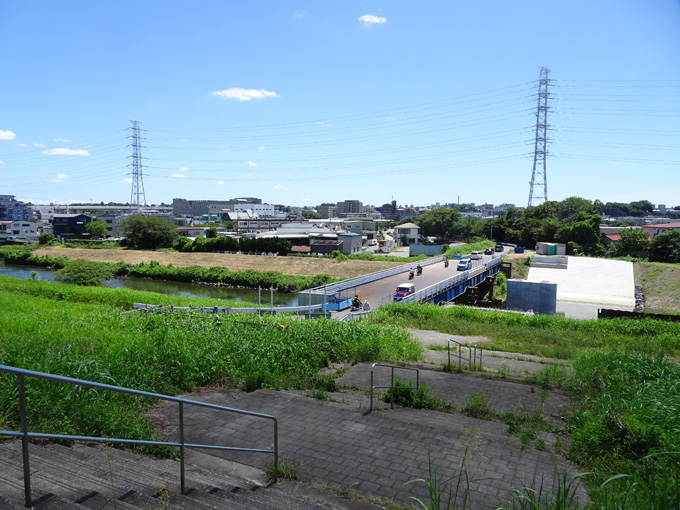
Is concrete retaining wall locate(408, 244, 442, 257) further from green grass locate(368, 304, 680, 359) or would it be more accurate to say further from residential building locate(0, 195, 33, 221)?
residential building locate(0, 195, 33, 221)

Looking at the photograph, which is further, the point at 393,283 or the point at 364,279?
the point at 393,283

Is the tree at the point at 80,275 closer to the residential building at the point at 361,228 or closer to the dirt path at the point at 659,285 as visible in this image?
the dirt path at the point at 659,285

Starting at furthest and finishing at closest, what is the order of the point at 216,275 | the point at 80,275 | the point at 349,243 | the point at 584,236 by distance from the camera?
1. the point at 584,236
2. the point at 349,243
3. the point at 216,275
4. the point at 80,275

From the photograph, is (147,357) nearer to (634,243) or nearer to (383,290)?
(383,290)

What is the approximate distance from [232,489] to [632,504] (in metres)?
3.44

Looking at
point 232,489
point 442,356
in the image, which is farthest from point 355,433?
point 442,356

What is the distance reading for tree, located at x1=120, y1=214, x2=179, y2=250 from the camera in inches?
2494

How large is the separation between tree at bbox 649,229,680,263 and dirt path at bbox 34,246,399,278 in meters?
32.4

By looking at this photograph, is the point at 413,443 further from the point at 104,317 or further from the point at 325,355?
the point at 104,317

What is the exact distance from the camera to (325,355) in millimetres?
10406

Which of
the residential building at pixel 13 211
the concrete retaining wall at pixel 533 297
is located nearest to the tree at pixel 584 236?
the concrete retaining wall at pixel 533 297

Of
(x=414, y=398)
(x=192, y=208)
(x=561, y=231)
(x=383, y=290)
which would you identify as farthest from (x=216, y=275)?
(x=192, y=208)

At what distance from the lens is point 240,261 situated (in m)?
52.7

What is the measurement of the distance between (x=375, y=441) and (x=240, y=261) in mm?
48421
